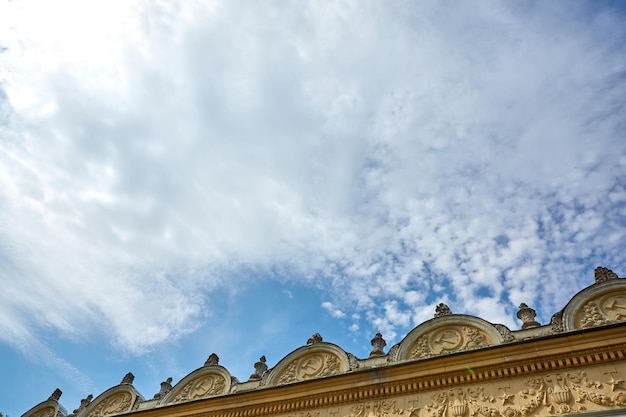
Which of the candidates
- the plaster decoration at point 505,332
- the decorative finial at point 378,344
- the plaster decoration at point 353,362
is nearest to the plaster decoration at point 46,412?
the plaster decoration at point 353,362

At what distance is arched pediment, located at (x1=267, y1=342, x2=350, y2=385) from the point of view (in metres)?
14.6

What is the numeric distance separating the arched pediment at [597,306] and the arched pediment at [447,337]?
76.9 inches

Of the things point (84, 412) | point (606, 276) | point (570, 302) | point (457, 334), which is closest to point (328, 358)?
point (457, 334)

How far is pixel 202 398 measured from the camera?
15711 millimetres

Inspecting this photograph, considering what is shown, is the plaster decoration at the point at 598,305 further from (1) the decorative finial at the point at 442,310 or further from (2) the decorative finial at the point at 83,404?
(2) the decorative finial at the point at 83,404

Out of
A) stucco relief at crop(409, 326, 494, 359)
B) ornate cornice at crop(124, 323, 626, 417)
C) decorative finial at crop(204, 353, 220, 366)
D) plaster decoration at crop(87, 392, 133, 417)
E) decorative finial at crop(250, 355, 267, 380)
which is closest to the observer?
ornate cornice at crop(124, 323, 626, 417)

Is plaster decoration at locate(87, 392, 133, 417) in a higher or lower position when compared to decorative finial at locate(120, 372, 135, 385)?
lower

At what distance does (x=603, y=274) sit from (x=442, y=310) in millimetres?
4576

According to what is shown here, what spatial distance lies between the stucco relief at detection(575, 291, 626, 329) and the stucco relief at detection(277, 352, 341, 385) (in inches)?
283

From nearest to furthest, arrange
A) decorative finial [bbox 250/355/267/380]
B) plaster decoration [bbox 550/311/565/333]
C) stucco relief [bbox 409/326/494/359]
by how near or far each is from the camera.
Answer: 1. plaster decoration [bbox 550/311/565/333]
2. stucco relief [bbox 409/326/494/359]
3. decorative finial [bbox 250/355/267/380]

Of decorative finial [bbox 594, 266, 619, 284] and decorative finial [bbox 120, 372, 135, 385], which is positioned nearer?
decorative finial [bbox 594, 266, 619, 284]

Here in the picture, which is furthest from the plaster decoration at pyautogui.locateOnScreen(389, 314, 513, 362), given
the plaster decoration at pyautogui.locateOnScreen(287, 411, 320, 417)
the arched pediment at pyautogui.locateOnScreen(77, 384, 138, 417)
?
the arched pediment at pyautogui.locateOnScreen(77, 384, 138, 417)

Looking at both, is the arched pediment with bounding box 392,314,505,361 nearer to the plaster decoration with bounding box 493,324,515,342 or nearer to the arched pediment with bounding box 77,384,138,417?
the plaster decoration with bounding box 493,324,515,342

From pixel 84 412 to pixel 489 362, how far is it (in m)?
15.9
